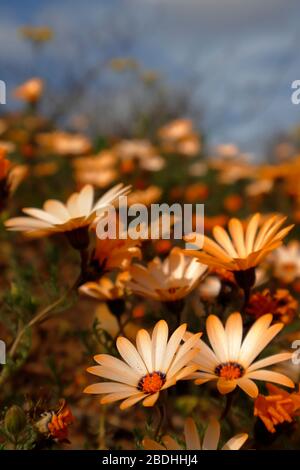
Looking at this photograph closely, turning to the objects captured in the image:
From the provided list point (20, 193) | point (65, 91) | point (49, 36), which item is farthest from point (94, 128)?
point (20, 193)

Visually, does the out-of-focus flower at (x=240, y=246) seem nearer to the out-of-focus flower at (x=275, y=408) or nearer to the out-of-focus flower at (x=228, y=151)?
the out-of-focus flower at (x=275, y=408)

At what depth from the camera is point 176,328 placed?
61.7 inches

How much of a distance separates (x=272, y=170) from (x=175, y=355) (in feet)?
8.54

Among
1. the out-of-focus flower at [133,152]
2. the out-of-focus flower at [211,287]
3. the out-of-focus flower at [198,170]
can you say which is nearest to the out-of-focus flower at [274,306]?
the out-of-focus flower at [211,287]

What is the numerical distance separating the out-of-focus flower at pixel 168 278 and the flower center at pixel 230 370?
263mm

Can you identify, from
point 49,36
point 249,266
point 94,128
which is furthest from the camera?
point 94,128

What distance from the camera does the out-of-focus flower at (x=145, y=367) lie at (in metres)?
1.21

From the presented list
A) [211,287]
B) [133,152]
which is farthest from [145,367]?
[133,152]

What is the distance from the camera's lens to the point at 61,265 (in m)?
3.57

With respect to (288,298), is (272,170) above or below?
above

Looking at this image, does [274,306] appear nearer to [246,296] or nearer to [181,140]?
[246,296]

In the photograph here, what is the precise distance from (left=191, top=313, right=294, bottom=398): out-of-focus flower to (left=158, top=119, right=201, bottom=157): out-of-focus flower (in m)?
4.38
